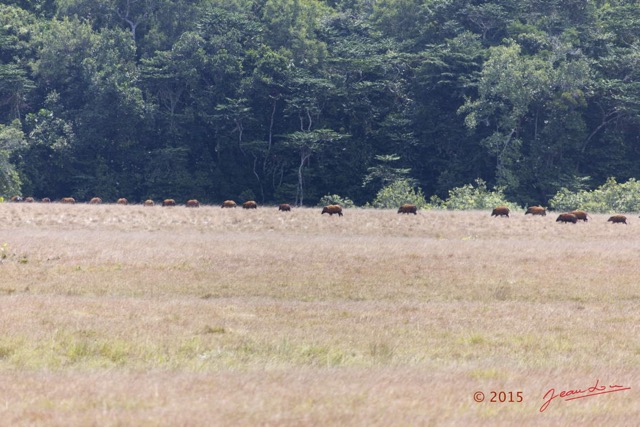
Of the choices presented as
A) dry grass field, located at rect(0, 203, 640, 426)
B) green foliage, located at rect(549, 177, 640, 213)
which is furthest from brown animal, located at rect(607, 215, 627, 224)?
green foliage, located at rect(549, 177, 640, 213)

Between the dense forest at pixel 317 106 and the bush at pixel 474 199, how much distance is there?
311 centimetres

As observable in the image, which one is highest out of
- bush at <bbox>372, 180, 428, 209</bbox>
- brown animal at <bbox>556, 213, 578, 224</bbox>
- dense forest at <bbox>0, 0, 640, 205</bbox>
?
dense forest at <bbox>0, 0, 640, 205</bbox>

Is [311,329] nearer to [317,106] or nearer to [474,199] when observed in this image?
[474,199]

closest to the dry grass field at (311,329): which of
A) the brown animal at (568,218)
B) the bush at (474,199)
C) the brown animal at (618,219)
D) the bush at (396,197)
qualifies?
the brown animal at (568,218)

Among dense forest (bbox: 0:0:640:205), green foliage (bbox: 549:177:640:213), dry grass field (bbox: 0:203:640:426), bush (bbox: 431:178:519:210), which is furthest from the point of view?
dense forest (bbox: 0:0:640:205)

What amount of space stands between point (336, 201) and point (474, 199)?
10916 millimetres

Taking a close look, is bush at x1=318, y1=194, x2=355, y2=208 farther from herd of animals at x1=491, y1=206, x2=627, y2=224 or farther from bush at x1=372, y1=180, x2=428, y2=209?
herd of animals at x1=491, y1=206, x2=627, y2=224

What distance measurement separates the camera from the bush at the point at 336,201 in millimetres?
70562

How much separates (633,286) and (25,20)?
232 ft

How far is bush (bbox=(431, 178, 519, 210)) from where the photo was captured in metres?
64.1

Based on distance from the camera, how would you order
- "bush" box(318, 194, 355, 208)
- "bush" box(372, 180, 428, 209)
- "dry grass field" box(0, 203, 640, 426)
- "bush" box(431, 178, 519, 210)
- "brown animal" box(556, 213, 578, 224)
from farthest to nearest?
"bush" box(318, 194, 355, 208) → "bush" box(372, 180, 428, 209) → "bush" box(431, 178, 519, 210) → "brown animal" box(556, 213, 578, 224) → "dry grass field" box(0, 203, 640, 426)

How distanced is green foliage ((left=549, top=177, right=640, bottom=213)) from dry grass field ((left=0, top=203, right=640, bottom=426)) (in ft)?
86.6

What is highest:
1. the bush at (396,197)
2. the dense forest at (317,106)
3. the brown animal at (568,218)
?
the dense forest at (317,106)

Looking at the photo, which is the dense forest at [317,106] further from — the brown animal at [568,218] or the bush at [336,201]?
the brown animal at [568,218]
